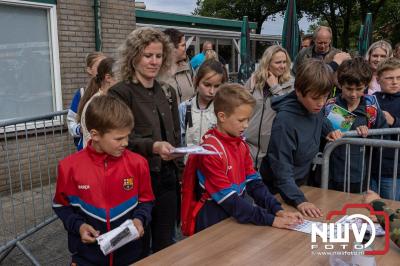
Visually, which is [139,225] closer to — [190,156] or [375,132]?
[190,156]

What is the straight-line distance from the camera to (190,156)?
8.00 ft

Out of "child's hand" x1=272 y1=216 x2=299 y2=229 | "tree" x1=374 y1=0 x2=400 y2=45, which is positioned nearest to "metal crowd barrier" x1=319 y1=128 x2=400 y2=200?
"child's hand" x1=272 y1=216 x2=299 y2=229

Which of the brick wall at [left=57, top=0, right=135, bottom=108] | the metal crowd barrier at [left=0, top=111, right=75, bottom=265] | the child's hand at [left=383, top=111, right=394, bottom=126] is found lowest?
the metal crowd barrier at [left=0, top=111, right=75, bottom=265]

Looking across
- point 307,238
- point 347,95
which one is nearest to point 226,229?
point 307,238

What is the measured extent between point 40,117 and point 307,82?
8.56 feet

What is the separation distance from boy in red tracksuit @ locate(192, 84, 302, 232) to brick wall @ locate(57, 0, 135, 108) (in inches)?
186

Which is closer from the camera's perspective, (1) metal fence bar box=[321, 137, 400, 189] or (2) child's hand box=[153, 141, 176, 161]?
(2) child's hand box=[153, 141, 176, 161]

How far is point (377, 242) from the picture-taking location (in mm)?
1984

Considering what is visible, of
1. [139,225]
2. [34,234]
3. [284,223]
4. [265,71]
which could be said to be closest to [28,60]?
[34,234]

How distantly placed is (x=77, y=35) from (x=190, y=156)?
489 cm

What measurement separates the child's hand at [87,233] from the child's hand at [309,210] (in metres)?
1.11

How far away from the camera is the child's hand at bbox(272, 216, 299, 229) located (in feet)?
7.01

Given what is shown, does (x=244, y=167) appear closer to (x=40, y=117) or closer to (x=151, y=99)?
(x=151, y=99)

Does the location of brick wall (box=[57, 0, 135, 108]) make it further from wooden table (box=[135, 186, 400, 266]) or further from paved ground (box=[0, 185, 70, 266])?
wooden table (box=[135, 186, 400, 266])
